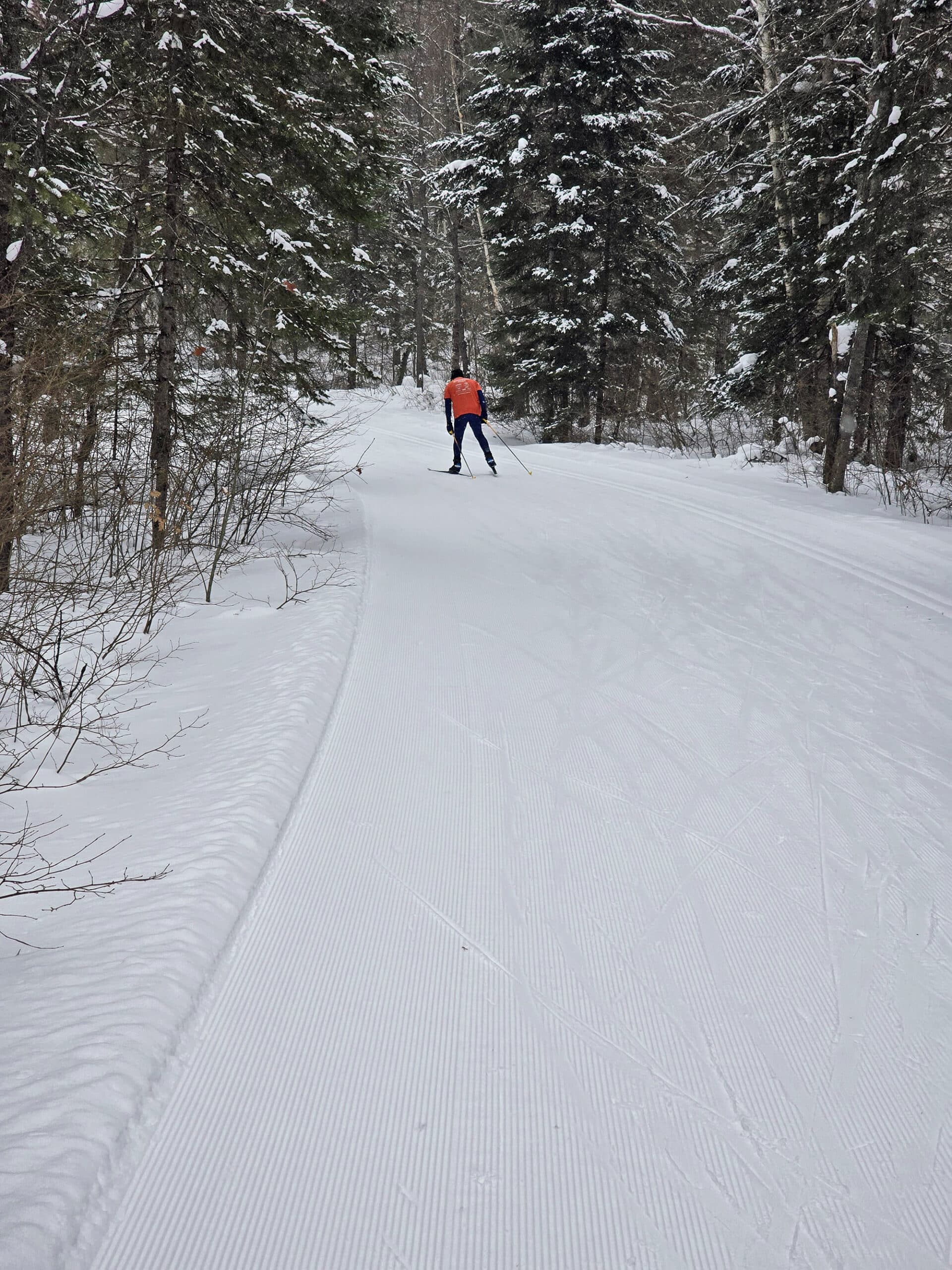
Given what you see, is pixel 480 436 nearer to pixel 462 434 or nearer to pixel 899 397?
pixel 462 434

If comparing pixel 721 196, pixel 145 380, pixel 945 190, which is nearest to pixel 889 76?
pixel 945 190

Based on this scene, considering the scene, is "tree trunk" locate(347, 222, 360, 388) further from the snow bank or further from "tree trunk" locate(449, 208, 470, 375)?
the snow bank

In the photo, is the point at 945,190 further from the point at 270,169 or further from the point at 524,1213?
the point at 524,1213

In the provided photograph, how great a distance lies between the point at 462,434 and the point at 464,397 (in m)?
0.63

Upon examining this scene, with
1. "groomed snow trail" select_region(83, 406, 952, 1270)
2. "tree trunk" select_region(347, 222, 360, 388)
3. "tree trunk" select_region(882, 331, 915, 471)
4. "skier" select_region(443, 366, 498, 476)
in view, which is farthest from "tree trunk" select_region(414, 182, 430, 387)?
"groomed snow trail" select_region(83, 406, 952, 1270)

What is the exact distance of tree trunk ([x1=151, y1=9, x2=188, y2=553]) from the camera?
24.0 ft

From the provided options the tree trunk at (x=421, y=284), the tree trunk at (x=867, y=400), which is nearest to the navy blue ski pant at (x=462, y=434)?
the tree trunk at (x=867, y=400)

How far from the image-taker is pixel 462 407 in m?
13.2

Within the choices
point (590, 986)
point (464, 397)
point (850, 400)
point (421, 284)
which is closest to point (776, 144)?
point (850, 400)

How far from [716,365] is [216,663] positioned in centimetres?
2312

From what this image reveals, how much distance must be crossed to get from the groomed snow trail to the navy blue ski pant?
8.00 meters

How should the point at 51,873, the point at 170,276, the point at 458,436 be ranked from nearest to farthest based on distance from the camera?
the point at 51,873, the point at 170,276, the point at 458,436

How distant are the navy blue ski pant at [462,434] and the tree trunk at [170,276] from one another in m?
5.59

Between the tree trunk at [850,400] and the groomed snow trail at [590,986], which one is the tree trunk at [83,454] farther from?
the tree trunk at [850,400]
